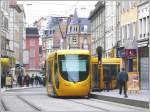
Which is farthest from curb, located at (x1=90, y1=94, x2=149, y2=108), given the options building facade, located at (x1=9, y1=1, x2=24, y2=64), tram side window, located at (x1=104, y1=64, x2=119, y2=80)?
building facade, located at (x1=9, y1=1, x2=24, y2=64)

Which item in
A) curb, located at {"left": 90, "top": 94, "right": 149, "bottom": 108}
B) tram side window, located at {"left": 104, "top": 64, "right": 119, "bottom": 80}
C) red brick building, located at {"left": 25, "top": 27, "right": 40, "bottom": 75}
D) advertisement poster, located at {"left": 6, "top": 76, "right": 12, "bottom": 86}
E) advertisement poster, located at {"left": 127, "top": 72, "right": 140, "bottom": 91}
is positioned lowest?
curb, located at {"left": 90, "top": 94, "right": 149, "bottom": 108}

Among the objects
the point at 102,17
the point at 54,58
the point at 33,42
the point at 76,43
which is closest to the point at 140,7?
the point at 54,58

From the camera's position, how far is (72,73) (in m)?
36.6

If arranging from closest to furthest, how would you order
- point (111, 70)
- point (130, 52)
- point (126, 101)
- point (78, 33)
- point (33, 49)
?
1. point (126, 101)
2. point (130, 52)
3. point (111, 70)
4. point (78, 33)
5. point (33, 49)

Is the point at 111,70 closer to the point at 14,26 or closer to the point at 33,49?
the point at 14,26

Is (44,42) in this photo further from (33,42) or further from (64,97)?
(64,97)

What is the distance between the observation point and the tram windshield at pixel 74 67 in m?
36.5

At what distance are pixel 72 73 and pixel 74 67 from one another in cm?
41

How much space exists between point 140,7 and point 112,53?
1655 cm

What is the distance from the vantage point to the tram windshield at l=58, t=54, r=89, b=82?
36.5 meters

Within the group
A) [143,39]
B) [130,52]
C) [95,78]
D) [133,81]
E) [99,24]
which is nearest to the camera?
[133,81]

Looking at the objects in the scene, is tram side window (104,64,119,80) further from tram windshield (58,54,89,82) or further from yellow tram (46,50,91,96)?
tram windshield (58,54,89,82)

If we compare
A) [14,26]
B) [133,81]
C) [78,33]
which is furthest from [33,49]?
[133,81]

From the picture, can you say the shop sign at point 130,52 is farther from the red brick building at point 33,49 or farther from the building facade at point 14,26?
the red brick building at point 33,49
